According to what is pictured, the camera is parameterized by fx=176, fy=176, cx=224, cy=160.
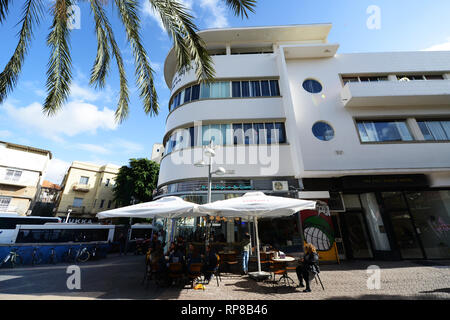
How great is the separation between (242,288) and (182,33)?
8.39m

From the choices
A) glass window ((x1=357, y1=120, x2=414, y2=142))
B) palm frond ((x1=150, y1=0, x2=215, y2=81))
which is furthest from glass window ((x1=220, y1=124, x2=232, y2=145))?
glass window ((x1=357, y1=120, x2=414, y2=142))

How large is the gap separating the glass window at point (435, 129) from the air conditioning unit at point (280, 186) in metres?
9.71

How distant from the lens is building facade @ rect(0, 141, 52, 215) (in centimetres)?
2633

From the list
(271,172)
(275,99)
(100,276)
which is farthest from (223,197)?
(275,99)

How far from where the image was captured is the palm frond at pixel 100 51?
613 centimetres

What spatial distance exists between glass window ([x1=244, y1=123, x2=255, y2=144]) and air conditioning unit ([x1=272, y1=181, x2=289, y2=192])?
3.32m

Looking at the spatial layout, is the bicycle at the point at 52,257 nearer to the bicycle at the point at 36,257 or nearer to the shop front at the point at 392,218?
the bicycle at the point at 36,257

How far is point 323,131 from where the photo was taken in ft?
37.8

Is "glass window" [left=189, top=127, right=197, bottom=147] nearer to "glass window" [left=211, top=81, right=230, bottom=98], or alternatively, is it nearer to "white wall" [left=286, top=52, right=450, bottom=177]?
"glass window" [left=211, top=81, right=230, bottom=98]

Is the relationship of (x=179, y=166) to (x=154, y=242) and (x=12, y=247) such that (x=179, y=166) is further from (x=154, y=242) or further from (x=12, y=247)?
(x=12, y=247)

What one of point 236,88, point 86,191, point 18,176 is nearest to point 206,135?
point 236,88

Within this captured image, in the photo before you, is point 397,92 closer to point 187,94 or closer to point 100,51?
point 187,94

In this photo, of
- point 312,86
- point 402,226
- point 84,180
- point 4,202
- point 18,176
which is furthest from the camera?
point 84,180
